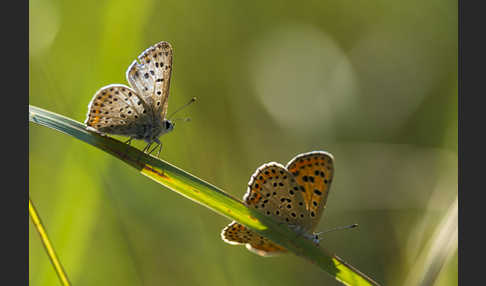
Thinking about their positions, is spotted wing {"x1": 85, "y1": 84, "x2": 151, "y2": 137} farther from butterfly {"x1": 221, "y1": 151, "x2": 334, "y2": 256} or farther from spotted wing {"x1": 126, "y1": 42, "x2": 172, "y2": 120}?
butterfly {"x1": 221, "y1": 151, "x2": 334, "y2": 256}

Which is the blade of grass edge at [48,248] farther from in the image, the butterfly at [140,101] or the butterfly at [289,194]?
the butterfly at [289,194]

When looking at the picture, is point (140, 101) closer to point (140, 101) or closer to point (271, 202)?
point (140, 101)

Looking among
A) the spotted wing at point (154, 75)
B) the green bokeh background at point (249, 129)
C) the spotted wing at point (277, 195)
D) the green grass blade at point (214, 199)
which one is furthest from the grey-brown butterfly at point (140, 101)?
the spotted wing at point (277, 195)

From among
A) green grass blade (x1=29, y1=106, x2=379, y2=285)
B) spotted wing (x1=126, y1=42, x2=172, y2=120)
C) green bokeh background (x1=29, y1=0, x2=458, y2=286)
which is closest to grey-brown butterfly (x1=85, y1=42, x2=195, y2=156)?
spotted wing (x1=126, y1=42, x2=172, y2=120)

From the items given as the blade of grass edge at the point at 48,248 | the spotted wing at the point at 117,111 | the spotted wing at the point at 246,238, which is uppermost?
the spotted wing at the point at 117,111

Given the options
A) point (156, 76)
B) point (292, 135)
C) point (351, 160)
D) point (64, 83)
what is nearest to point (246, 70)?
point (292, 135)

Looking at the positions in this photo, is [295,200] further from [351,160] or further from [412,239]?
[351,160]

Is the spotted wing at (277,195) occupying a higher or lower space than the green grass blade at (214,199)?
higher
